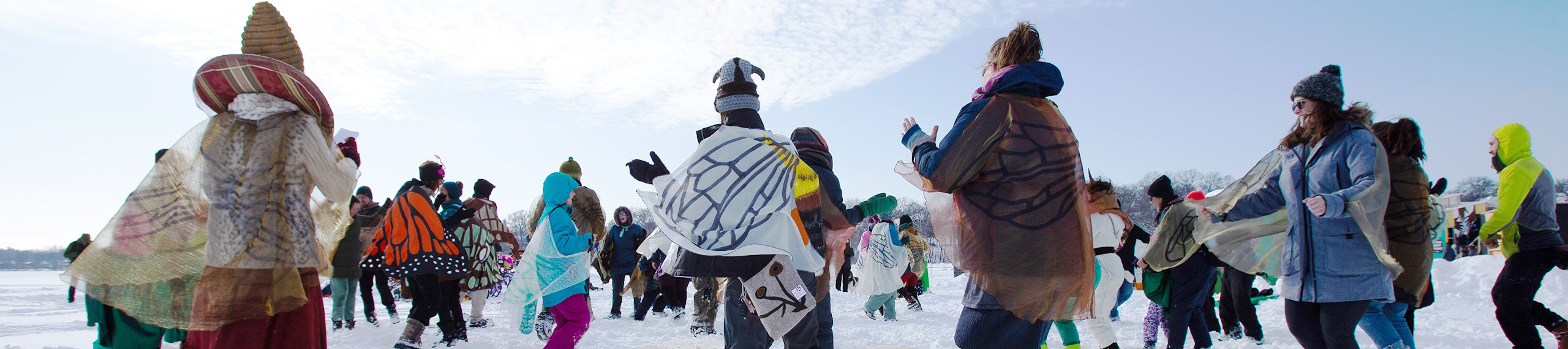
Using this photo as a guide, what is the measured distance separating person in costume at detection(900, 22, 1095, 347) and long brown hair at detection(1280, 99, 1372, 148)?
1502 millimetres

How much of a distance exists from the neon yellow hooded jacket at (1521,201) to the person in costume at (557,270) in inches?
228

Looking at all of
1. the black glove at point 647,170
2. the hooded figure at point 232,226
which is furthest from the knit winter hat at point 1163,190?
the hooded figure at point 232,226

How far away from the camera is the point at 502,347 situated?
19.4ft

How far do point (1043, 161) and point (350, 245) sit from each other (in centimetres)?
759

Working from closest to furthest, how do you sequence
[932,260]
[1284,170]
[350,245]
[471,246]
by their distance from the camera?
[1284,170] → [471,246] → [350,245] → [932,260]

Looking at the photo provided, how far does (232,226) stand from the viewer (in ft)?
8.38

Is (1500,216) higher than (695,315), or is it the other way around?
(1500,216)

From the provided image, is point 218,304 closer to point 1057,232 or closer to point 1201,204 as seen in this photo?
point 1057,232

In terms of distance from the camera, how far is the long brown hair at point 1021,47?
237cm

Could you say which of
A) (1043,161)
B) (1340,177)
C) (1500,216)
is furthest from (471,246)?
(1500,216)

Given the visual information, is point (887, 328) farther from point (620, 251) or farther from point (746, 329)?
point (746, 329)

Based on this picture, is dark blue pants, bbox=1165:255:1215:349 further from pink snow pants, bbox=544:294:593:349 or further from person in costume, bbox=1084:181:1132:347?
pink snow pants, bbox=544:294:593:349

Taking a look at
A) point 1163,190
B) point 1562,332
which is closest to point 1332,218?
point 1163,190

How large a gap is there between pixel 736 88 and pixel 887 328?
5088 mm
